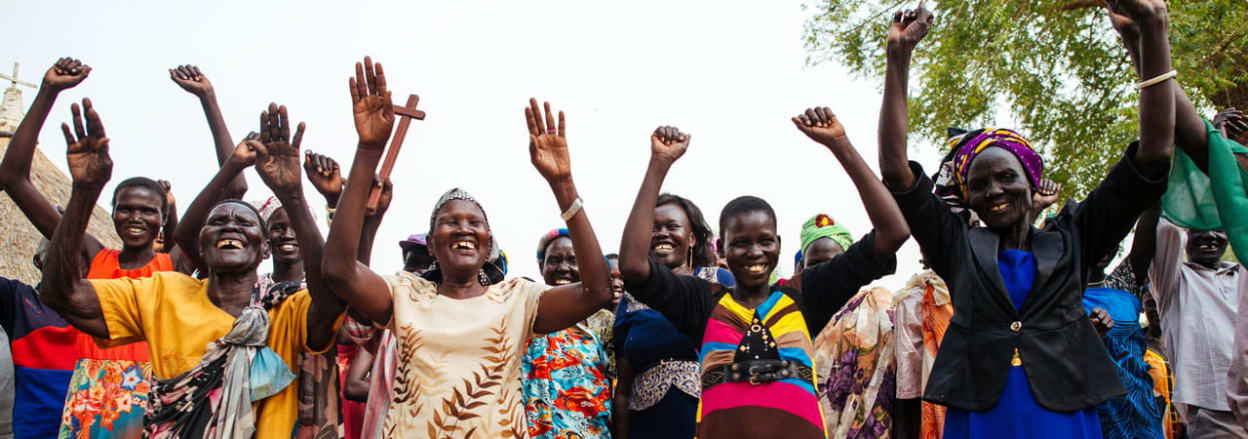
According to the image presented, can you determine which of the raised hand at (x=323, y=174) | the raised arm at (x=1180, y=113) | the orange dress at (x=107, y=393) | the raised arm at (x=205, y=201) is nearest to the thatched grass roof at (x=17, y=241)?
the orange dress at (x=107, y=393)

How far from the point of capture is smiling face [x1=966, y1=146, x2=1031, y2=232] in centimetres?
324

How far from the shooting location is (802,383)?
343cm

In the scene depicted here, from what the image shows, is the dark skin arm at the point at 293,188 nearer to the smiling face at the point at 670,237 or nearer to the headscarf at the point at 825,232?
the smiling face at the point at 670,237

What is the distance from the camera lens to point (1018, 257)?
125 inches

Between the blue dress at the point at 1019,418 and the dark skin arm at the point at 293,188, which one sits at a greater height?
the dark skin arm at the point at 293,188

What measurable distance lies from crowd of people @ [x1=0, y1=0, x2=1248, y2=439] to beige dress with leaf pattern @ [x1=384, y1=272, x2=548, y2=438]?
0.04 ft

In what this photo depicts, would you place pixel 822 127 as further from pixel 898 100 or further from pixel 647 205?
pixel 647 205

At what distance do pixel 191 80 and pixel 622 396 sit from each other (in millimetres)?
3223

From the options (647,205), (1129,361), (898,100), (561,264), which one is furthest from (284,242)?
(1129,361)

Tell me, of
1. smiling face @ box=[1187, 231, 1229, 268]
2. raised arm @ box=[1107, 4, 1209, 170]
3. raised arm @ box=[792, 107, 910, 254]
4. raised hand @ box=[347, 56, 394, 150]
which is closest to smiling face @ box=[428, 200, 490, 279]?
raised hand @ box=[347, 56, 394, 150]

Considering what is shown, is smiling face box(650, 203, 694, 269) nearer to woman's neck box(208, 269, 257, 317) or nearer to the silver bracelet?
the silver bracelet

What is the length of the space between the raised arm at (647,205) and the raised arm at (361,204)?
3.39ft

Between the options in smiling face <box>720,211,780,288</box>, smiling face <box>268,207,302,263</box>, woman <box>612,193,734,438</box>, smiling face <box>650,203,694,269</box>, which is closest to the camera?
smiling face <box>720,211,780,288</box>

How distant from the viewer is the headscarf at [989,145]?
332 centimetres
